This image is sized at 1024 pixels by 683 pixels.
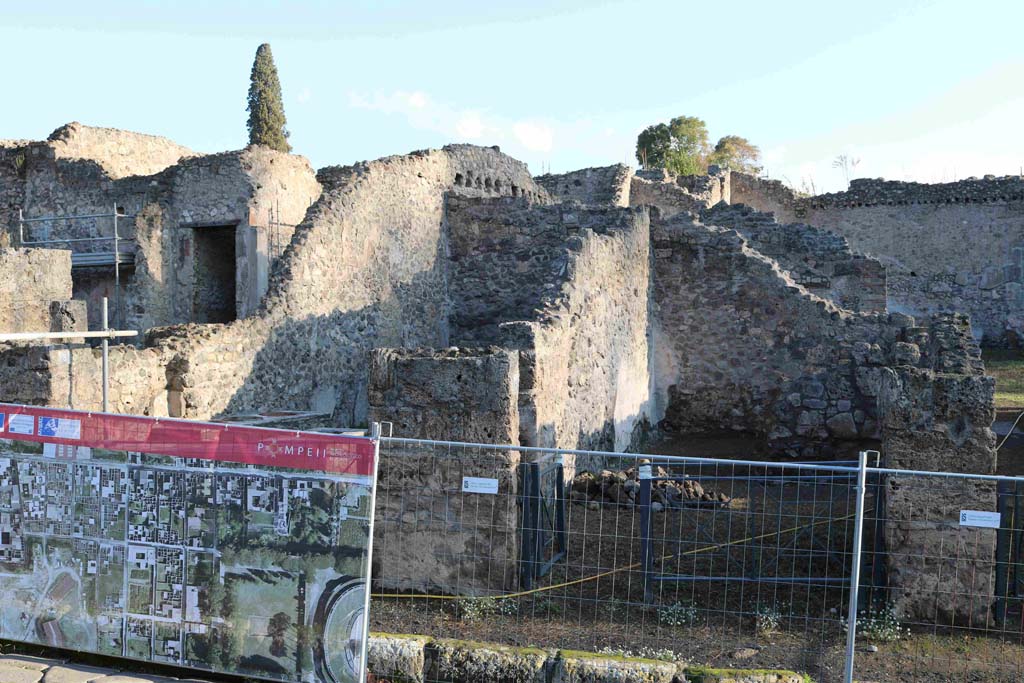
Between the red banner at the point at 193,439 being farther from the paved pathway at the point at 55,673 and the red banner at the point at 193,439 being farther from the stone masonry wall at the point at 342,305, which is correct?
the stone masonry wall at the point at 342,305

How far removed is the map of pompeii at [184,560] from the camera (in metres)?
4.94

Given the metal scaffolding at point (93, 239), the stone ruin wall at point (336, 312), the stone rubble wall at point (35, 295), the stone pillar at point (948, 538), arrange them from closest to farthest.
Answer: the stone pillar at point (948, 538)
the stone ruin wall at point (336, 312)
the stone rubble wall at point (35, 295)
the metal scaffolding at point (93, 239)

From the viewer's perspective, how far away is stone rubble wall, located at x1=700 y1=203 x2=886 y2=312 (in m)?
14.0

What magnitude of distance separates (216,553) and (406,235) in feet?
27.8

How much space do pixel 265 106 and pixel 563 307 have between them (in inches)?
1059

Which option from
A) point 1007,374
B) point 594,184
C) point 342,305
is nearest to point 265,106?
point 594,184

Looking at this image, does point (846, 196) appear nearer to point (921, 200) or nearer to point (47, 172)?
point (921, 200)

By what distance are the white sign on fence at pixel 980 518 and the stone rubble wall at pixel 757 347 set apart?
590 cm

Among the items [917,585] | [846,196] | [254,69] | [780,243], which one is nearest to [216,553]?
[917,585]

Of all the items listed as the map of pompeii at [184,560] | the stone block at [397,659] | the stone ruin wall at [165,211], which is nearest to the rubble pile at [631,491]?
the stone block at [397,659]

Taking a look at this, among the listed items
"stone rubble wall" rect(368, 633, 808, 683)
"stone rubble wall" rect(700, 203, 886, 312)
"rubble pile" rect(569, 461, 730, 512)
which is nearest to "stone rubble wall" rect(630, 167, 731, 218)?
"stone rubble wall" rect(700, 203, 886, 312)

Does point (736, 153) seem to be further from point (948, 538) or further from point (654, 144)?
point (948, 538)

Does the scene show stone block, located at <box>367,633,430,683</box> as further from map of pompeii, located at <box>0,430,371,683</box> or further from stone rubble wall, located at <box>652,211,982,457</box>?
stone rubble wall, located at <box>652,211,982,457</box>

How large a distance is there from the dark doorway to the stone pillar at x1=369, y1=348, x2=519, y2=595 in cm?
1052
